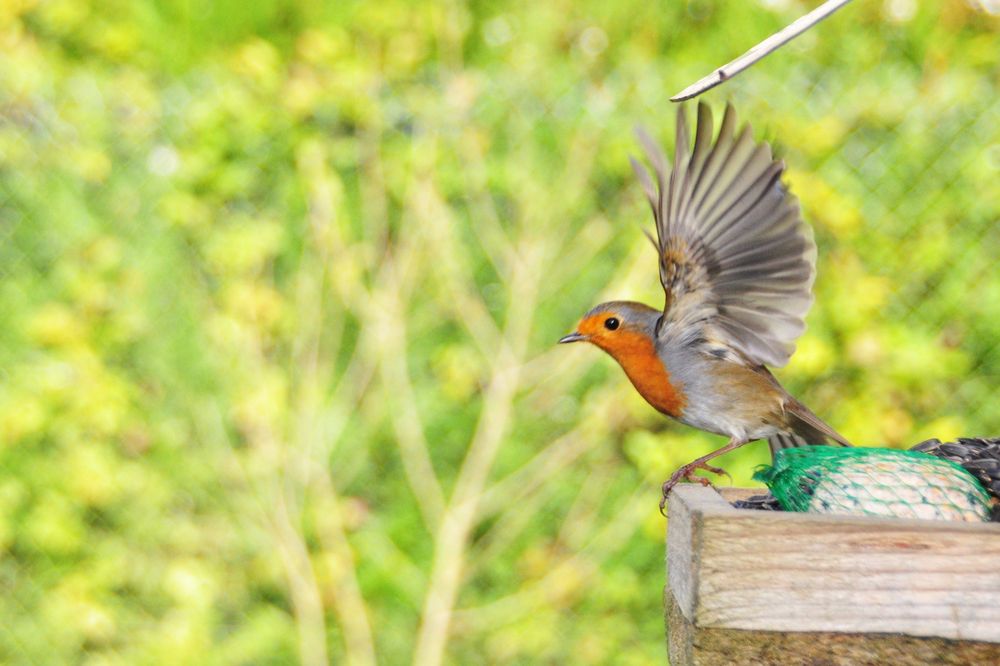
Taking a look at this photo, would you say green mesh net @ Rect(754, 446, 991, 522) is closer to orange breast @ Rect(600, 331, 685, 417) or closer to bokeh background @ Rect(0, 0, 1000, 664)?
orange breast @ Rect(600, 331, 685, 417)

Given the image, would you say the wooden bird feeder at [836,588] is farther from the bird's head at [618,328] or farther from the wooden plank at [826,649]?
the bird's head at [618,328]

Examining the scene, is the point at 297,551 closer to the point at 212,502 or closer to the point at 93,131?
the point at 212,502

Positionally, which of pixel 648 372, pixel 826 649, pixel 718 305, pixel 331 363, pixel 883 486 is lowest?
pixel 826 649

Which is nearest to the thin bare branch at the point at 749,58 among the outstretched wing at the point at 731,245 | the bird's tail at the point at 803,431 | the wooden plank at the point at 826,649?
the wooden plank at the point at 826,649

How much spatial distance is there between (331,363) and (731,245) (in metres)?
2.35

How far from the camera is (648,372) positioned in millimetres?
2422

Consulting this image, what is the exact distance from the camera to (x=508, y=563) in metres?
4.37

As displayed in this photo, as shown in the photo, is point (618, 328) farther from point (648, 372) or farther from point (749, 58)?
point (749, 58)

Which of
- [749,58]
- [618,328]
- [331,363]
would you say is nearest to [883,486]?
[749,58]

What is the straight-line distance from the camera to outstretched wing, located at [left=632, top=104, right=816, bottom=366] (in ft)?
7.18

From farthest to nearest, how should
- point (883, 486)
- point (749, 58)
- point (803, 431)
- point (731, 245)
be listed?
point (803, 431) → point (731, 245) → point (883, 486) → point (749, 58)

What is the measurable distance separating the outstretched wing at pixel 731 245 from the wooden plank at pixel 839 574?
836mm

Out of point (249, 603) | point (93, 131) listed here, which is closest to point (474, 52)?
point (93, 131)

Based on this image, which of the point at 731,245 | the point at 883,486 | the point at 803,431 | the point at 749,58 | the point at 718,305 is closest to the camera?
the point at 749,58
